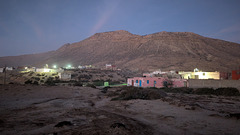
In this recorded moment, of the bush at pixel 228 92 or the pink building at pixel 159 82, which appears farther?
the pink building at pixel 159 82

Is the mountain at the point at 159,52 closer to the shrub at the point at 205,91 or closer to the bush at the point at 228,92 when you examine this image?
the shrub at the point at 205,91

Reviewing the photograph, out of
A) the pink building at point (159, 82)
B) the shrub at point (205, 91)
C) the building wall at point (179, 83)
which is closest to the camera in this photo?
the shrub at point (205, 91)

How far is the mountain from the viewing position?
6556 centimetres

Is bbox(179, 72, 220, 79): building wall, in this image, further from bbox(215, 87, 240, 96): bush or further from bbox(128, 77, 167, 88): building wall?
bbox(215, 87, 240, 96): bush

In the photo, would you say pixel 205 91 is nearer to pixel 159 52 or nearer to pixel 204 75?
pixel 204 75

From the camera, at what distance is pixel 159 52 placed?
268 ft

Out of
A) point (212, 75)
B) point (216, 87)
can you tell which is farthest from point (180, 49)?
point (216, 87)

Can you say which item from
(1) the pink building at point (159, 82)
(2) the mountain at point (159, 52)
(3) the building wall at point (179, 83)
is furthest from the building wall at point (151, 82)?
(2) the mountain at point (159, 52)

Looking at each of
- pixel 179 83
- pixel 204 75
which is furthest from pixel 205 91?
pixel 204 75

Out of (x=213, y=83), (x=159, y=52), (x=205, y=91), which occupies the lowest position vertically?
(x=205, y=91)

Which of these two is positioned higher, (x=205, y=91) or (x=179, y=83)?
(x=179, y=83)

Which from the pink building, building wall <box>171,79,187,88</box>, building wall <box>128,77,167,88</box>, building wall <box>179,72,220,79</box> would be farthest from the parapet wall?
building wall <box>179,72,220,79</box>

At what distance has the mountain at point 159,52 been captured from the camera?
6556 cm

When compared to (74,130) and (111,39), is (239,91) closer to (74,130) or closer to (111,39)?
(74,130)
